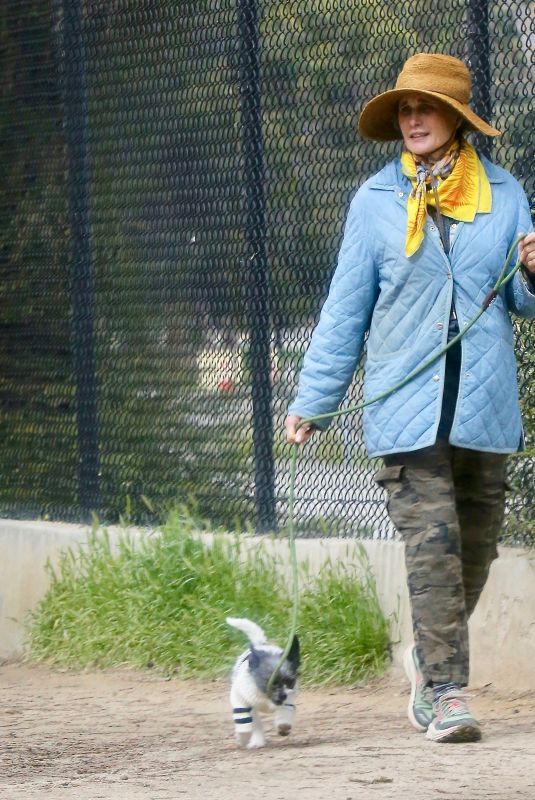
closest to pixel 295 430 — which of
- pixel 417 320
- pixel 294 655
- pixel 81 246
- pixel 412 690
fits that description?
pixel 417 320

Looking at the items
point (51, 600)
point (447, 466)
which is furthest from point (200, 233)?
point (447, 466)

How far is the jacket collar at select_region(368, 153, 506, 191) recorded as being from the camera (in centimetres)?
492

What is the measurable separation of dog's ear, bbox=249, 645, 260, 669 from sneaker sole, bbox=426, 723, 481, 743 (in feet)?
1.89

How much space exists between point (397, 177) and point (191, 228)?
2070 millimetres

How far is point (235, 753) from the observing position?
4.85 metres

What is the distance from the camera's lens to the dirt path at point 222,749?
4285mm

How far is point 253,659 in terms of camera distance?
15.6 feet

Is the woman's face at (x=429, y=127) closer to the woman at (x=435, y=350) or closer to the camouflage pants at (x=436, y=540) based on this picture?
the woman at (x=435, y=350)

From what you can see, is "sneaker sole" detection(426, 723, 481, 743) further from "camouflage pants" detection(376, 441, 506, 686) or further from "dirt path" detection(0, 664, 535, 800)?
"camouflage pants" detection(376, 441, 506, 686)

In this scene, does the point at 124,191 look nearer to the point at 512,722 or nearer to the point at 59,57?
the point at 59,57

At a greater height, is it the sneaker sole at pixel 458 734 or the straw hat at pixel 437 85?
the straw hat at pixel 437 85

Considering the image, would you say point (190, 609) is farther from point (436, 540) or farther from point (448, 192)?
point (448, 192)

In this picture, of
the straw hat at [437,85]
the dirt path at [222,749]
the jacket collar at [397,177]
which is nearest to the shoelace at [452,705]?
the dirt path at [222,749]

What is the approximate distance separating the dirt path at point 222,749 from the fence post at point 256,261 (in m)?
0.95
